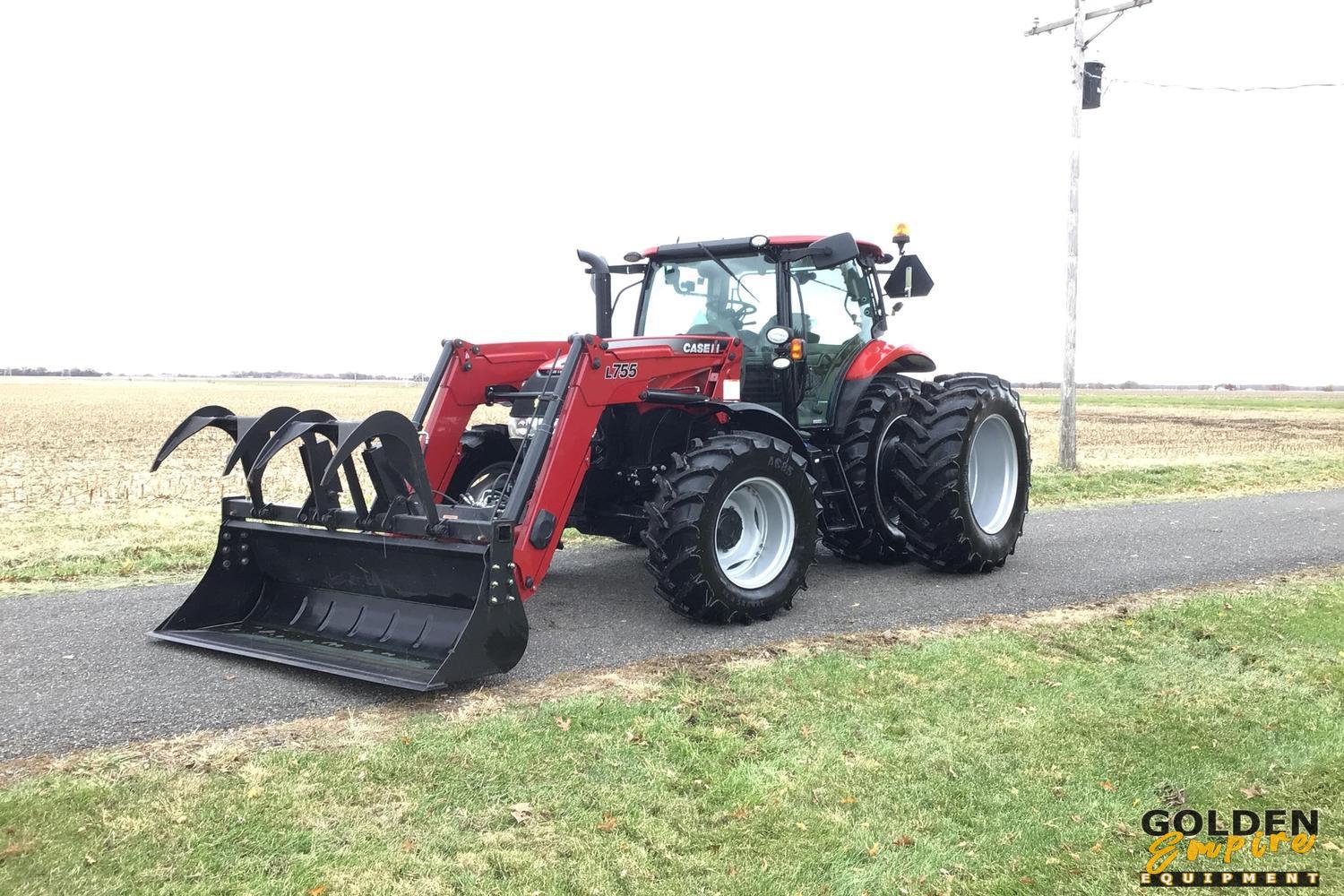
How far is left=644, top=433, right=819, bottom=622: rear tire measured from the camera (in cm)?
584

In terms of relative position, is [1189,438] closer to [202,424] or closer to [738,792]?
[738,792]

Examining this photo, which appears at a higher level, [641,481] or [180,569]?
[641,481]

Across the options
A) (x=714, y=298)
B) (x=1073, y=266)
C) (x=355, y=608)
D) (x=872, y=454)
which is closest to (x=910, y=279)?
(x=872, y=454)

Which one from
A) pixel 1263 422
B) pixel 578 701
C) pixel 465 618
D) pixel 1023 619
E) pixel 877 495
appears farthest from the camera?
pixel 1263 422

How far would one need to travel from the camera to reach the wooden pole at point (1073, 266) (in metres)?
16.6

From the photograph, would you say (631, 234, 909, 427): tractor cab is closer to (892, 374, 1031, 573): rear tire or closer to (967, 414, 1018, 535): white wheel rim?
(892, 374, 1031, 573): rear tire

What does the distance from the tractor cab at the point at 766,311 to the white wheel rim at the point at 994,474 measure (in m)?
1.50

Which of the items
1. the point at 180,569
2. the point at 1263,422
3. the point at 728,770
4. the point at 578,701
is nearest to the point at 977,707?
the point at 728,770

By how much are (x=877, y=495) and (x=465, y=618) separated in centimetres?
356

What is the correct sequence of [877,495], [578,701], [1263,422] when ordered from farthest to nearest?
[1263,422] < [877,495] < [578,701]

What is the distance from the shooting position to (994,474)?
8.59m

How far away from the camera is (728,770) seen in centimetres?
401

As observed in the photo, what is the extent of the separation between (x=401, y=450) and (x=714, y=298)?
10.4 feet

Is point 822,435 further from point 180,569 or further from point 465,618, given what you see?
point 180,569
